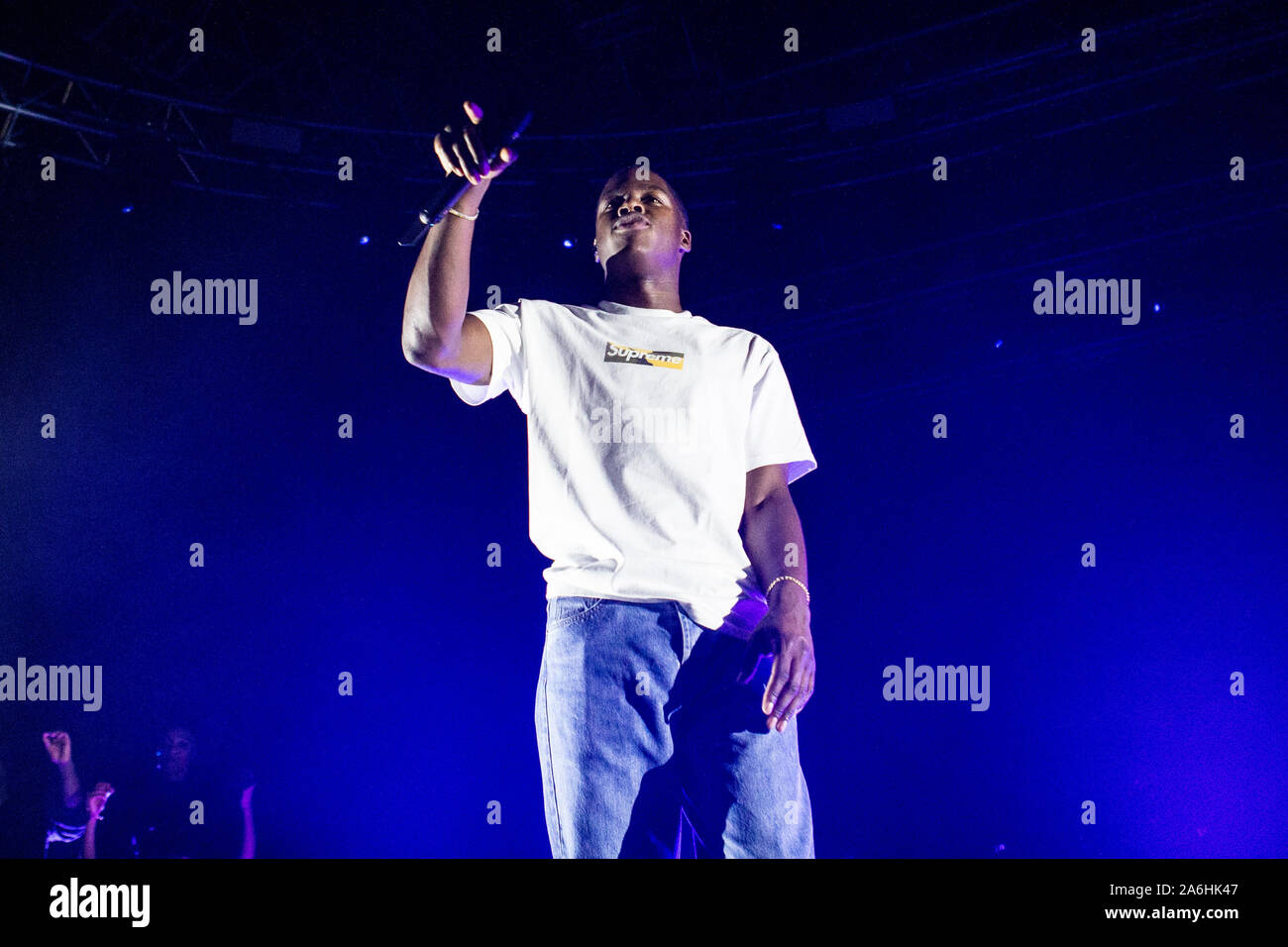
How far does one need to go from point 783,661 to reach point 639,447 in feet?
1.67

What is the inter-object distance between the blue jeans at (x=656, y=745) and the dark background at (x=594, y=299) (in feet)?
7.11

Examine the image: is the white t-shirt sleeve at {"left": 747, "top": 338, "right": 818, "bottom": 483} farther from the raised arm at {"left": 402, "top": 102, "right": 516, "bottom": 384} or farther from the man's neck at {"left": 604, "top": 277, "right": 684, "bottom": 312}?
the raised arm at {"left": 402, "top": 102, "right": 516, "bottom": 384}

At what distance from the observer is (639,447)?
6.72ft

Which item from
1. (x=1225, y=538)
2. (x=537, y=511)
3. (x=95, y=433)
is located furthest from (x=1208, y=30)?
(x=95, y=433)

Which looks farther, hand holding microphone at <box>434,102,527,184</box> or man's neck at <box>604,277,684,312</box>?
man's neck at <box>604,277,684,312</box>

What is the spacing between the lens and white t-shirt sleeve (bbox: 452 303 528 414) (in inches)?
82.4

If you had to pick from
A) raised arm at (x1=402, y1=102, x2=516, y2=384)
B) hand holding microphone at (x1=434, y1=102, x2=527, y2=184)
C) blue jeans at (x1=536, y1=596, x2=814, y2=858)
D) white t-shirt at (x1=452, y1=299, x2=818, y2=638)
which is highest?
hand holding microphone at (x1=434, y1=102, x2=527, y2=184)

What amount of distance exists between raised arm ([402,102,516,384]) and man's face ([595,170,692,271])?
47 centimetres

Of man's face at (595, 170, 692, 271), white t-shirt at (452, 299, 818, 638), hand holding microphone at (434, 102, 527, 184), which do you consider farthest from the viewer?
man's face at (595, 170, 692, 271)

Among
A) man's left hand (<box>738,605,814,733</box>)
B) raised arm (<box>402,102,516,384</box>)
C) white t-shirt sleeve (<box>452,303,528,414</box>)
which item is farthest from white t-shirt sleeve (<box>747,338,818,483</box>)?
raised arm (<box>402,102,516,384</box>)

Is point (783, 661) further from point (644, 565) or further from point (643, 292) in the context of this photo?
point (643, 292)

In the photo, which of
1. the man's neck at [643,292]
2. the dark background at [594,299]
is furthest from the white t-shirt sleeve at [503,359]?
the dark background at [594,299]

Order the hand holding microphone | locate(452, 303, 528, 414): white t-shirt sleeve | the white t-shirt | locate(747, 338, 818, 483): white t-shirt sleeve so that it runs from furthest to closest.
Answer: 1. locate(747, 338, 818, 483): white t-shirt sleeve
2. locate(452, 303, 528, 414): white t-shirt sleeve
3. the white t-shirt
4. the hand holding microphone
